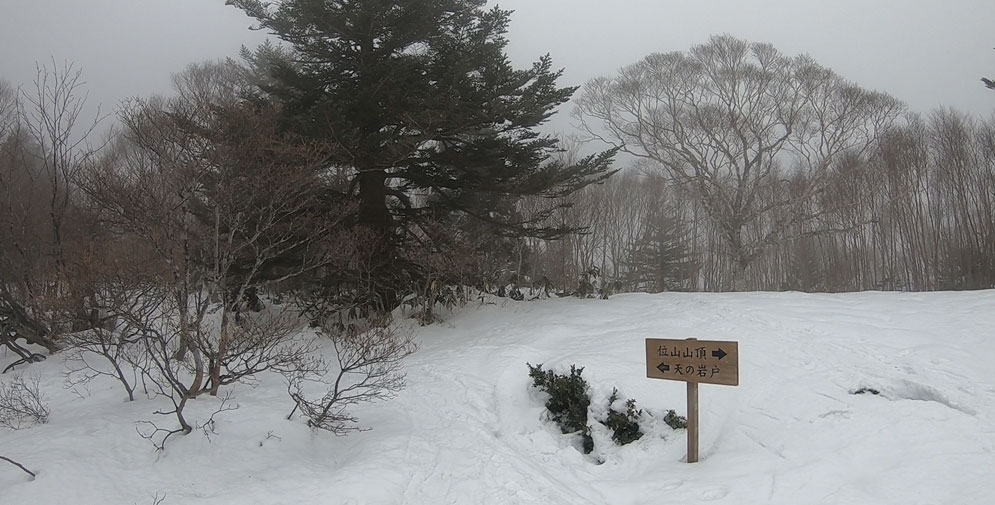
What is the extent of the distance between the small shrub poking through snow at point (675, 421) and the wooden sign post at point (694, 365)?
0.63 m

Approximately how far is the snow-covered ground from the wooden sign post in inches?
22.0

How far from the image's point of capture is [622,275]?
30000mm

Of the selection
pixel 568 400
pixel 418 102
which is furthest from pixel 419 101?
pixel 568 400

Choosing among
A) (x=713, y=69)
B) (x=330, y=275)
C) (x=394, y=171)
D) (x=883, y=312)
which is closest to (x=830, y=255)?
(x=713, y=69)

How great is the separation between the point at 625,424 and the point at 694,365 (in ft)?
4.35

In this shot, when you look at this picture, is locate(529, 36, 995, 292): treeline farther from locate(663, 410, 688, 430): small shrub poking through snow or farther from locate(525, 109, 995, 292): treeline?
locate(663, 410, 688, 430): small shrub poking through snow

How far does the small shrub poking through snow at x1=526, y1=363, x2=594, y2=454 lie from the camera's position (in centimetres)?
702

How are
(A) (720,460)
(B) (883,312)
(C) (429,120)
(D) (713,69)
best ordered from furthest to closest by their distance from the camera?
(D) (713,69) → (C) (429,120) → (B) (883,312) → (A) (720,460)

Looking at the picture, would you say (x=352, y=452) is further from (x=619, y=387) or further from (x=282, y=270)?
(x=282, y=270)

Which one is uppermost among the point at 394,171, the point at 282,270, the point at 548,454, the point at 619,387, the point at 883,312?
the point at 394,171

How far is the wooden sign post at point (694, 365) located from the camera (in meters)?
5.71

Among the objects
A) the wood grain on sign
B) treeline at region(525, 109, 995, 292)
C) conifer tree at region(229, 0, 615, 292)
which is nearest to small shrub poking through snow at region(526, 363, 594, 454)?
the wood grain on sign

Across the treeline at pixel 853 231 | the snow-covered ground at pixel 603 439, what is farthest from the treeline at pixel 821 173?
the snow-covered ground at pixel 603 439

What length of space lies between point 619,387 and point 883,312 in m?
A: 6.07
